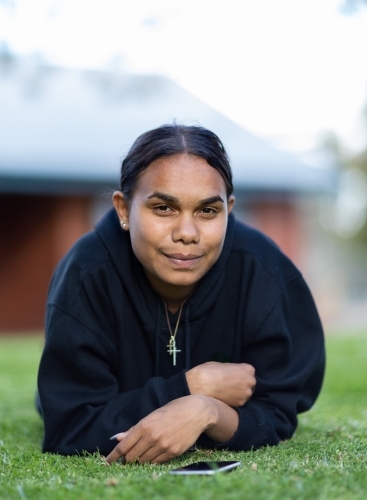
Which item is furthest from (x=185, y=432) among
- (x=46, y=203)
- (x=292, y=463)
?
(x=46, y=203)

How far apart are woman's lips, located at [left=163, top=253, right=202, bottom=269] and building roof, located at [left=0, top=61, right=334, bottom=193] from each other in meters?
9.08

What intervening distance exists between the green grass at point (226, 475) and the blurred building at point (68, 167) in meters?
8.64

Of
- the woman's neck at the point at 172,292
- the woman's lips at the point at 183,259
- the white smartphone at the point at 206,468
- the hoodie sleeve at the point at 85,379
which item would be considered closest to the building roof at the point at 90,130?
the woman's neck at the point at 172,292

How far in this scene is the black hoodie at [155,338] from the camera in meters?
3.04

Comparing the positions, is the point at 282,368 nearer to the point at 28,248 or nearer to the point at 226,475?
the point at 226,475

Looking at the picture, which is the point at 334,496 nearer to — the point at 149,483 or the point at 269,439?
the point at 149,483

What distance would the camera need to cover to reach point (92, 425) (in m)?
2.98

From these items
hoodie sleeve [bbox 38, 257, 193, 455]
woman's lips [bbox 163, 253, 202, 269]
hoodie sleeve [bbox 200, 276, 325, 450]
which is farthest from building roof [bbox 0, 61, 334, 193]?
woman's lips [bbox 163, 253, 202, 269]

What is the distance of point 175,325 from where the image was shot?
3.30m

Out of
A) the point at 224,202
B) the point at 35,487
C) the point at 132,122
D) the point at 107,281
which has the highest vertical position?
the point at 132,122

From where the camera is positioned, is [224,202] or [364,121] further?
[364,121]

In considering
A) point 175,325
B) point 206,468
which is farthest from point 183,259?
point 206,468

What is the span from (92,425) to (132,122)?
39.6ft

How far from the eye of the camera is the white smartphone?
7.72 feet
